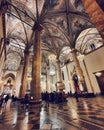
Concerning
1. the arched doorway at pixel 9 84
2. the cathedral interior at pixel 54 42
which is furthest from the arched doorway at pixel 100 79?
the arched doorway at pixel 9 84

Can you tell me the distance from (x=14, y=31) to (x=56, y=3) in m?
7.66

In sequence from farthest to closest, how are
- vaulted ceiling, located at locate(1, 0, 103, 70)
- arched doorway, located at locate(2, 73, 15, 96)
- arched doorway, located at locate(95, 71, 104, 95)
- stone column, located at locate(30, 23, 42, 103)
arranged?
arched doorway, located at locate(2, 73, 15, 96)
arched doorway, located at locate(95, 71, 104, 95)
vaulted ceiling, located at locate(1, 0, 103, 70)
stone column, located at locate(30, 23, 42, 103)

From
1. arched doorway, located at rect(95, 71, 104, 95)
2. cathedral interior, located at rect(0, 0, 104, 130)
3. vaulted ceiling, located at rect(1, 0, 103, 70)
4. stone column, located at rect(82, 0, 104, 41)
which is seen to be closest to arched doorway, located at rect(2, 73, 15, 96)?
cathedral interior, located at rect(0, 0, 104, 130)

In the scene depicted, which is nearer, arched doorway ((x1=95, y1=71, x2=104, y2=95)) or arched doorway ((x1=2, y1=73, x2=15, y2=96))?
arched doorway ((x1=95, y1=71, x2=104, y2=95))

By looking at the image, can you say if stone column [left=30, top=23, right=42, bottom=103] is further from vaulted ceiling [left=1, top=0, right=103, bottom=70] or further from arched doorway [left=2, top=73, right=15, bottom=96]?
arched doorway [left=2, top=73, right=15, bottom=96]

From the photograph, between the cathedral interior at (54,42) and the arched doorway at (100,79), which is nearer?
the cathedral interior at (54,42)

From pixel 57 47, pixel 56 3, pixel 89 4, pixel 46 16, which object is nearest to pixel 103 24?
pixel 89 4

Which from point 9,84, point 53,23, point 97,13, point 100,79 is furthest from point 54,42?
point 9,84

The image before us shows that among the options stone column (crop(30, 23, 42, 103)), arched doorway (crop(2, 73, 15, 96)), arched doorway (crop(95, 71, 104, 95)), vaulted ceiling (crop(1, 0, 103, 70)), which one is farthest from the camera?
arched doorway (crop(2, 73, 15, 96))

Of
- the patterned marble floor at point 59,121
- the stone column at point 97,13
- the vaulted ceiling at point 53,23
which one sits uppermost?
the vaulted ceiling at point 53,23

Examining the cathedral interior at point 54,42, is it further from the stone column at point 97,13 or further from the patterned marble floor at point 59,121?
the stone column at point 97,13

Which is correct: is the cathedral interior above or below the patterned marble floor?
above

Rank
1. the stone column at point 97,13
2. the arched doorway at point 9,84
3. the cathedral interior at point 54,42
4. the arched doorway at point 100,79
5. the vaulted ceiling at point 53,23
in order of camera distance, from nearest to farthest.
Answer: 1. the stone column at point 97,13
2. the cathedral interior at point 54,42
3. the vaulted ceiling at point 53,23
4. the arched doorway at point 100,79
5. the arched doorway at point 9,84

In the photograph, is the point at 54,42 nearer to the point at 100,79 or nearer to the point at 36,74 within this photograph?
the point at 100,79
